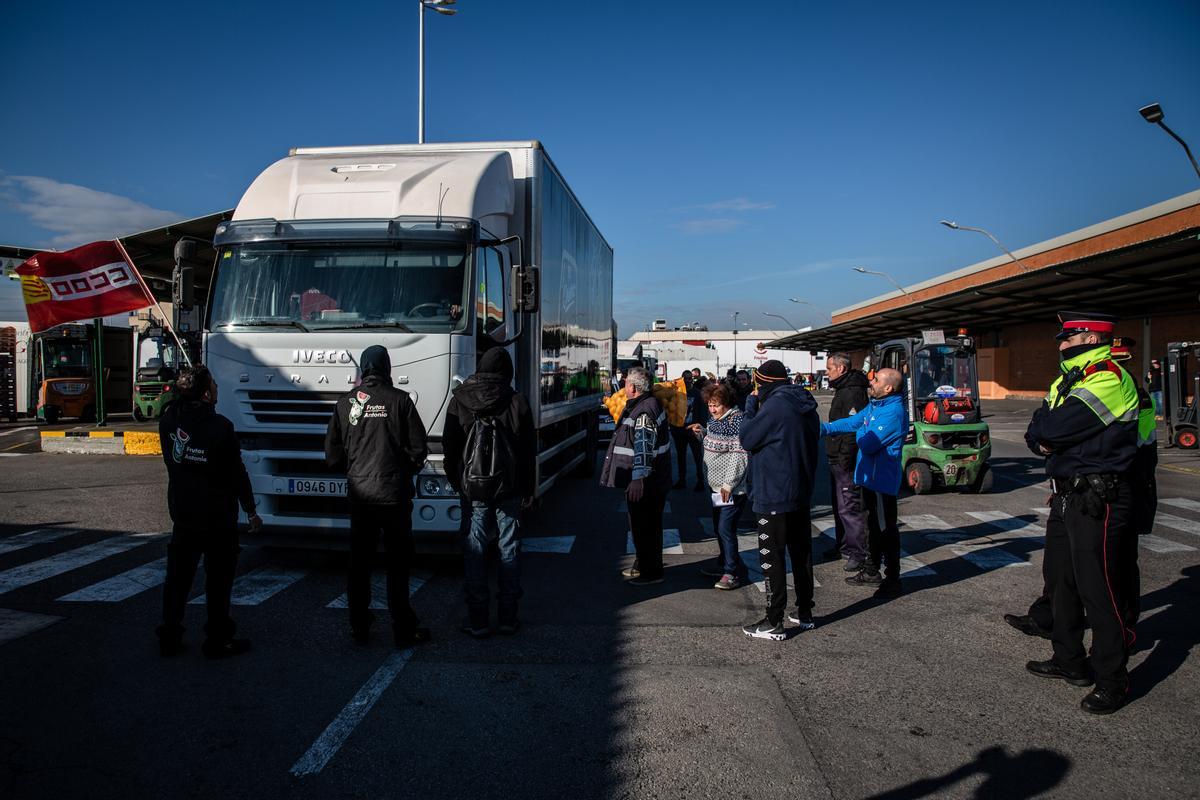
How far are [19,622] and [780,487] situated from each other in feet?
18.1

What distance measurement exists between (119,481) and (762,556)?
38.4ft

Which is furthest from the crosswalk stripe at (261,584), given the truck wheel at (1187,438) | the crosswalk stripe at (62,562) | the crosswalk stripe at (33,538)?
the truck wheel at (1187,438)

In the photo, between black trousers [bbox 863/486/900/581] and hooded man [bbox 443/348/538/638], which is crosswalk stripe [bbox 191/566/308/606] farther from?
black trousers [bbox 863/486/900/581]

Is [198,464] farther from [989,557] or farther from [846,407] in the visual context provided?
[989,557]

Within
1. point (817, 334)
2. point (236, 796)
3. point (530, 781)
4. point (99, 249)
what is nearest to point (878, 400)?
point (530, 781)

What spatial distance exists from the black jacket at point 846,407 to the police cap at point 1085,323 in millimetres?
2708

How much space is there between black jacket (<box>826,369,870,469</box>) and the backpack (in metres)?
3.29

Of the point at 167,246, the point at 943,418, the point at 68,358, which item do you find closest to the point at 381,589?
the point at 943,418

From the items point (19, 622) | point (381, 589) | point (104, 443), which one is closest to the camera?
point (19, 622)

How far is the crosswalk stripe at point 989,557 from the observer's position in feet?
26.4

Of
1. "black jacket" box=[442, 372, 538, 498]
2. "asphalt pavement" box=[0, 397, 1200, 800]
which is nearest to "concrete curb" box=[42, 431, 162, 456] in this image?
"asphalt pavement" box=[0, 397, 1200, 800]

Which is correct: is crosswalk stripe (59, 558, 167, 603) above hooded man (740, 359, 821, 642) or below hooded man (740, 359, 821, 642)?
below

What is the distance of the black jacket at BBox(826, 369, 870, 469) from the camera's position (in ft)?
24.6

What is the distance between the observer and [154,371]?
86.7 feet
